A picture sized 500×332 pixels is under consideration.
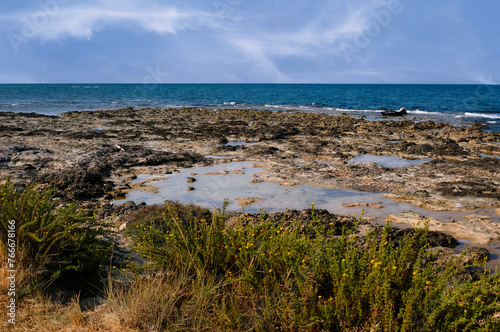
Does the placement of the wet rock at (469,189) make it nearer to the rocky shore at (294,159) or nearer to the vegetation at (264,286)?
the rocky shore at (294,159)

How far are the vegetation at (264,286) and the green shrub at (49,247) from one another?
0.02m

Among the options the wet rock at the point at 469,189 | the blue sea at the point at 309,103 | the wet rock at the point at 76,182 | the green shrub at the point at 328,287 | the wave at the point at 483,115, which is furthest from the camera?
the blue sea at the point at 309,103

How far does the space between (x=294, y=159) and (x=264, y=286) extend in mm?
10641

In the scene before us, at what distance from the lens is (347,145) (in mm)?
16797

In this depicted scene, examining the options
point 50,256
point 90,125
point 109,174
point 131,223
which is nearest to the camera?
point 50,256

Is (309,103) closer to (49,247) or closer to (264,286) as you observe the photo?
(49,247)

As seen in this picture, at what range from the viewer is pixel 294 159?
1379 cm

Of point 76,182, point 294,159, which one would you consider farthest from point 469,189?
point 76,182

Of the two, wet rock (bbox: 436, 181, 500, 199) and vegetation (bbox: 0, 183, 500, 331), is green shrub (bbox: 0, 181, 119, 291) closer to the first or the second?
vegetation (bbox: 0, 183, 500, 331)

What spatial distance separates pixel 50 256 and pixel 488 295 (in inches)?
171

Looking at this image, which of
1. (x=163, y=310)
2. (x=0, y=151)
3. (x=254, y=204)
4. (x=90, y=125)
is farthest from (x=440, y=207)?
(x=90, y=125)

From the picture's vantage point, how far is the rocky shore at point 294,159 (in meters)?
9.17

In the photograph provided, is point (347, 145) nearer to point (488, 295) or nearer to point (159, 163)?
point (159, 163)

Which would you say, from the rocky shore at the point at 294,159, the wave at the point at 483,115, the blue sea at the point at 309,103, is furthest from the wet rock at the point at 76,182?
the wave at the point at 483,115
